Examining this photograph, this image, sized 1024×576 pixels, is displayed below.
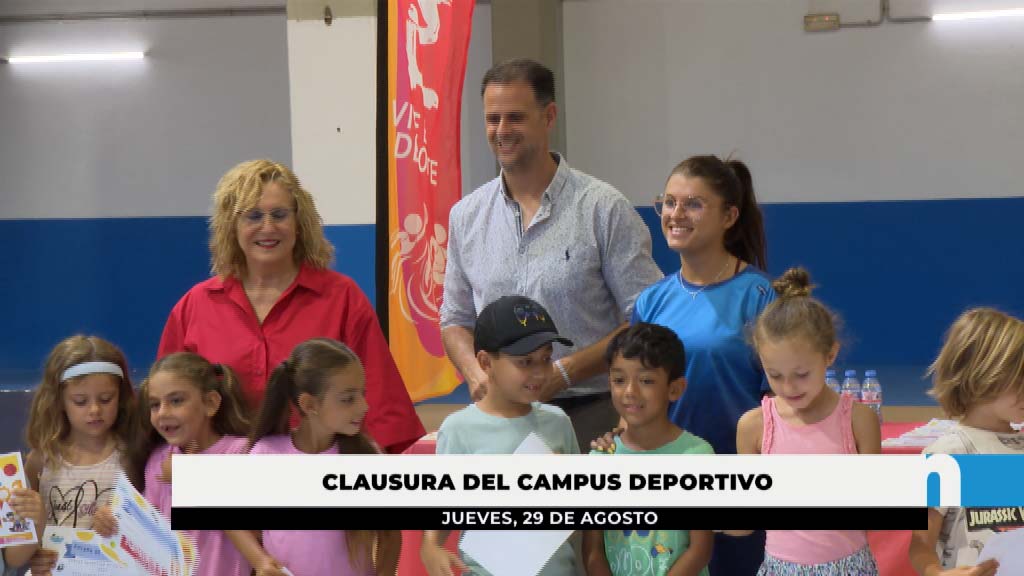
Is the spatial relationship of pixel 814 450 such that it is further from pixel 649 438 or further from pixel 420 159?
pixel 420 159

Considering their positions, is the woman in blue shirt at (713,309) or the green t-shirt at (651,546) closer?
the green t-shirt at (651,546)

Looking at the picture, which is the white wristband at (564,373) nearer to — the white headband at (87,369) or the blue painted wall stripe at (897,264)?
the white headband at (87,369)

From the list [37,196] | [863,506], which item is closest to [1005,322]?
[863,506]

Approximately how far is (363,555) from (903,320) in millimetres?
8241

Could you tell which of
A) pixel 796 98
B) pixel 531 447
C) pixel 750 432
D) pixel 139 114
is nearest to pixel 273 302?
pixel 531 447

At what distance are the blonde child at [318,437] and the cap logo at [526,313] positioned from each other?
358 millimetres

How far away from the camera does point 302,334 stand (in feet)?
8.29

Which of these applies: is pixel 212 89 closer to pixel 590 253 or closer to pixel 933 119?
pixel 933 119

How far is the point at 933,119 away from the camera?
9.51 meters

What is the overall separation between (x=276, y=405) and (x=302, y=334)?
0.63 feet

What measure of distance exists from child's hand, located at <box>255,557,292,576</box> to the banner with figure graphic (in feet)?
7.30

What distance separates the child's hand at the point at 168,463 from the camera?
7.96 ft

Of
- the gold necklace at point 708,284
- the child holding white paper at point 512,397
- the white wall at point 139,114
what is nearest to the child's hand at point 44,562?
the child holding white paper at point 512,397

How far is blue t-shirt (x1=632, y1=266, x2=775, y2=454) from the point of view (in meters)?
2.47
